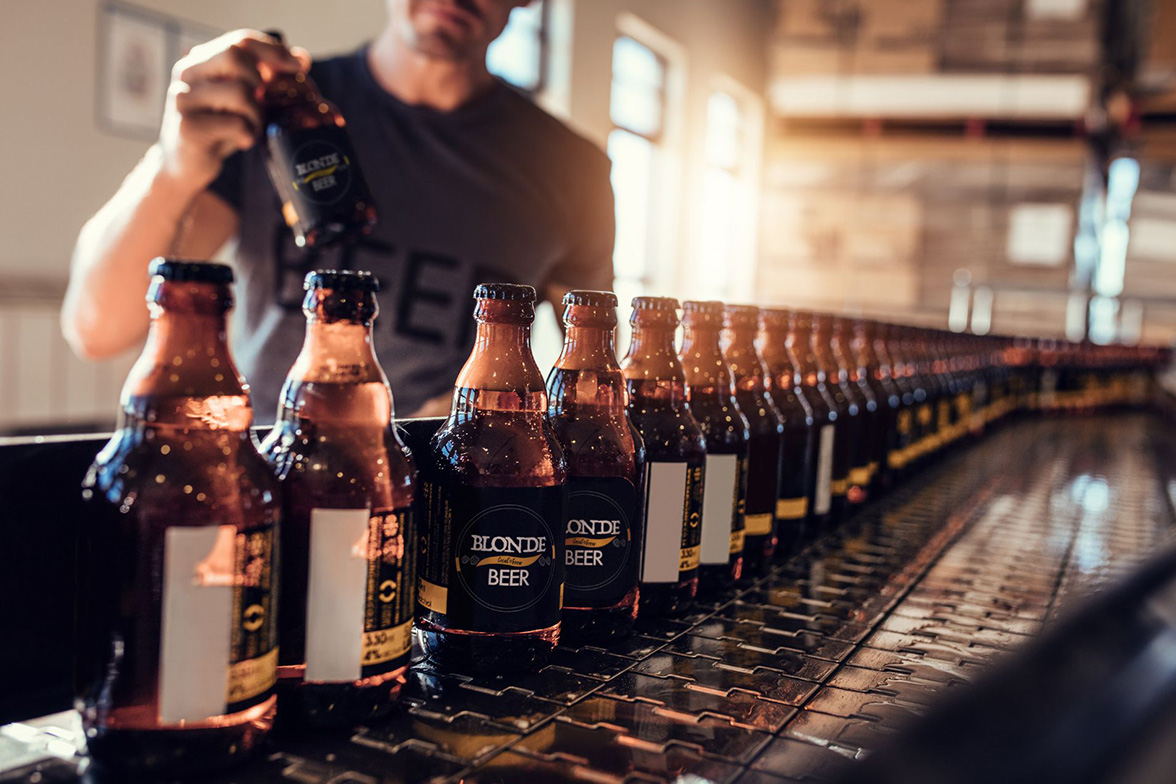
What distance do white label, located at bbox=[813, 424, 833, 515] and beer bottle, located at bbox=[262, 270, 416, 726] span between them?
66 cm

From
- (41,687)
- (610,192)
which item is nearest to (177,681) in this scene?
(41,687)

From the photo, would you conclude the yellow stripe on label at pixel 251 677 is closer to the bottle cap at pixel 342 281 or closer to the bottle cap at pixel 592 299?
the bottle cap at pixel 342 281

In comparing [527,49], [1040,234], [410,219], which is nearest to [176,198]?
[410,219]

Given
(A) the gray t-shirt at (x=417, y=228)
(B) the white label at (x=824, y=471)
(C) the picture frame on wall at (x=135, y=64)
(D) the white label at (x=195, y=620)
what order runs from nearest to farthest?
(D) the white label at (x=195, y=620) → (B) the white label at (x=824, y=471) → (A) the gray t-shirt at (x=417, y=228) → (C) the picture frame on wall at (x=135, y=64)

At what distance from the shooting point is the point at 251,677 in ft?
1.65

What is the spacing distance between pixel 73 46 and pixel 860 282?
5678mm

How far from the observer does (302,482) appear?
55 cm

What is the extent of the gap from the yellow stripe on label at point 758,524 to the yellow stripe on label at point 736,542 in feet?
0.14

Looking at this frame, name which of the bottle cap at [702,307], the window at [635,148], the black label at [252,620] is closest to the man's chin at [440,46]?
the bottle cap at [702,307]

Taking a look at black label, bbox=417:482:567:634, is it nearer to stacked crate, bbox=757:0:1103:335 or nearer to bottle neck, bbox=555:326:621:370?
bottle neck, bbox=555:326:621:370

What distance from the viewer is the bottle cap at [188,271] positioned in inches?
19.5

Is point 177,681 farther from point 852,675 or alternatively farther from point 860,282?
point 860,282

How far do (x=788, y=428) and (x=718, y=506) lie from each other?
0.20 m

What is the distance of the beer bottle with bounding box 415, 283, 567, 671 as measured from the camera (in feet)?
2.06
